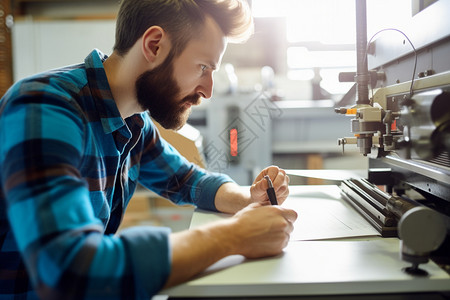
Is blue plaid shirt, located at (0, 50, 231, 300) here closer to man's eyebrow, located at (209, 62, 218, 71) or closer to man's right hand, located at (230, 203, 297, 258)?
man's right hand, located at (230, 203, 297, 258)

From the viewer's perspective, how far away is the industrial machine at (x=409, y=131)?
53cm

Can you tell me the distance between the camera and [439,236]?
1.75ft

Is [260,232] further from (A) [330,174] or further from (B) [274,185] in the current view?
(A) [330,174]

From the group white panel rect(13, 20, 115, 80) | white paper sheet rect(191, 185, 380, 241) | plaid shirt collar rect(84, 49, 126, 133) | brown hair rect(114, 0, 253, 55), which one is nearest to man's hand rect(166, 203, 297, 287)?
white paper sheet rect(191, 185, 380, 241)

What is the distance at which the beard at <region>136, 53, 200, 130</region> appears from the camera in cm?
89

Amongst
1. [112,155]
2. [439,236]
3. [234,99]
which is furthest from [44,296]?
[234,99]

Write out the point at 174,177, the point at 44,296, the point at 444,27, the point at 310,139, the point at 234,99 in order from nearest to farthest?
the point at 44,296 → the point at 444,27 → the point at 174,177 → the point at 234,99 → the point at 310,139

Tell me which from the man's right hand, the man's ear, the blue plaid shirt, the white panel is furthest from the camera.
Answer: the white panel

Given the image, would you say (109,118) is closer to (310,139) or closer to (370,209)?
(370,209)

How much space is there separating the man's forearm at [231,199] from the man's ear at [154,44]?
393 mm

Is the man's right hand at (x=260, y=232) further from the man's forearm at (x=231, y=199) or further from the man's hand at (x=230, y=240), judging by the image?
the man's forearm at (x=231, y=199)

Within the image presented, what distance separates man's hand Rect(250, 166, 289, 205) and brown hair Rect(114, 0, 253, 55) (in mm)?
395

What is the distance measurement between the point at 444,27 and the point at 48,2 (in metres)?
3.31

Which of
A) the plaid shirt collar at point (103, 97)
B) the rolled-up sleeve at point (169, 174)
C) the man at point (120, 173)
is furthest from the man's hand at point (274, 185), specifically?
the plaid shirt collar at point (103, 97)
